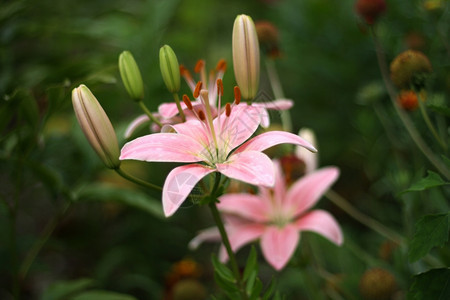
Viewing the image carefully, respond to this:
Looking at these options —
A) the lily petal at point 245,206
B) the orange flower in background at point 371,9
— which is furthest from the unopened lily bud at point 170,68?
the orange flower in background at point 371,9

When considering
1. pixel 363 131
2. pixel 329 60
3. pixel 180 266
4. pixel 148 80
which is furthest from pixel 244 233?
pixel 329 60

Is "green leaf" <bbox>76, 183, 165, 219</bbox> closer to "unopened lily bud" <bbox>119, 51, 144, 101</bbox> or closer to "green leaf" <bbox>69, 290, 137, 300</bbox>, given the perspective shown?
"green leaf" <bbox>69, 290, 137, 300</bbox>

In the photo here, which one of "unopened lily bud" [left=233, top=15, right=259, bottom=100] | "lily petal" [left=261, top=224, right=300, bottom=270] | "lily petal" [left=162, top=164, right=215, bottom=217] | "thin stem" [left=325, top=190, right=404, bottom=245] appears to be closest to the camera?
"lily petal" [left=162, top=164, right=215, bottom=217]

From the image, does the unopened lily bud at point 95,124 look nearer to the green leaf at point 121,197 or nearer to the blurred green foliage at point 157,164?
the blurred green foliage at point 157,164

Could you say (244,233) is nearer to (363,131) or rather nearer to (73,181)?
(363,131)

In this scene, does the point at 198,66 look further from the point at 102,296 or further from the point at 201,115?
the point at 102,296

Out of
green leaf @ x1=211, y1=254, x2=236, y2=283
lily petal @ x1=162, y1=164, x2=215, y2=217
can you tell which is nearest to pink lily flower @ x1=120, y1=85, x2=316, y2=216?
lily petal @ x1=162, y1=164, x2=215, y2=217

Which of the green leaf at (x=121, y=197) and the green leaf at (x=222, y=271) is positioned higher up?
the green leaf at (x=222, y=271)
